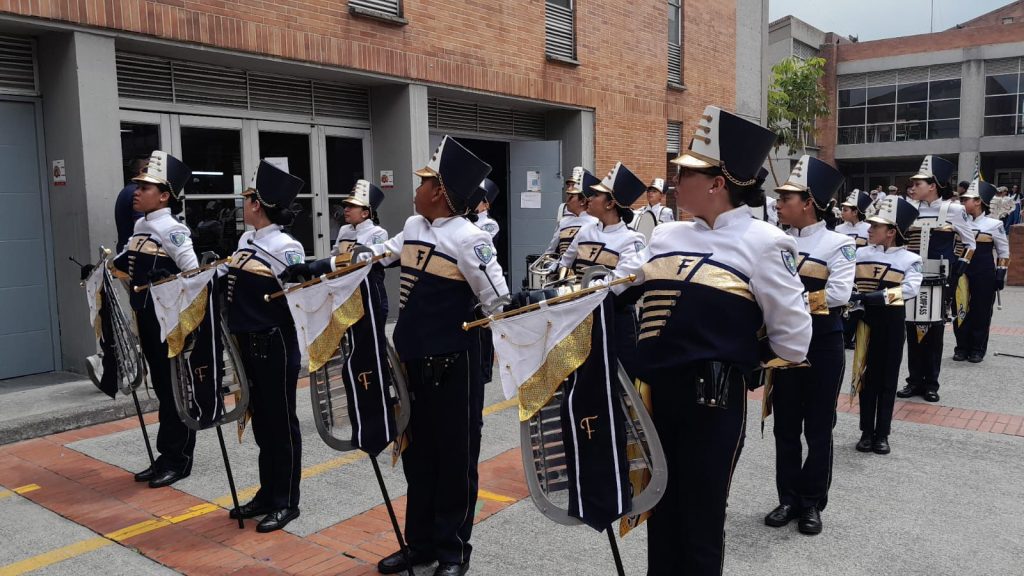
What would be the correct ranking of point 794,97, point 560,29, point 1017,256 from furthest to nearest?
point 794,97, point 1017,256, point 560,29

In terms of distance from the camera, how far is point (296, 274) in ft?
15.3

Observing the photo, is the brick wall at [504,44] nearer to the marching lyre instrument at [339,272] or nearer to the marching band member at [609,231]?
the marching band member at [609,231]

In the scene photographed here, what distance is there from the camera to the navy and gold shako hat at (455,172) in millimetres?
4301

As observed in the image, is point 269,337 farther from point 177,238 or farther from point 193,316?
point 177,238

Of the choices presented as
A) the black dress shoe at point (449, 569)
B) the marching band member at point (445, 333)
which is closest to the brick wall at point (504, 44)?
the marching band member at point (445, 333)

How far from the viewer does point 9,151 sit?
28.4 feet

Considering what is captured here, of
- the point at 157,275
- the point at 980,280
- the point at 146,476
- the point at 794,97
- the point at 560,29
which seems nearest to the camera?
the point at 157,275

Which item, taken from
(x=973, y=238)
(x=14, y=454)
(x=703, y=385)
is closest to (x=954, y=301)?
(x=973, y=238)

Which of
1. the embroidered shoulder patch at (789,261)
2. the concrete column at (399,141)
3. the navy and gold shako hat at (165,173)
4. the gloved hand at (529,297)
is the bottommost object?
the gloved hand at (529,297)

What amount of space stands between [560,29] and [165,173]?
1029cm

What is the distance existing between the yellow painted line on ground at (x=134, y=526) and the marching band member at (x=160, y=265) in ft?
2.18

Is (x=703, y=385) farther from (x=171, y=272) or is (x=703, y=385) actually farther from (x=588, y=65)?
(x=588, y=65)

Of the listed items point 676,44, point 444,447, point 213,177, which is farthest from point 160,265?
point 676,44

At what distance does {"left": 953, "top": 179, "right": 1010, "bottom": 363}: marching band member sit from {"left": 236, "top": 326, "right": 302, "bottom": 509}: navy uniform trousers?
9.16 metres
